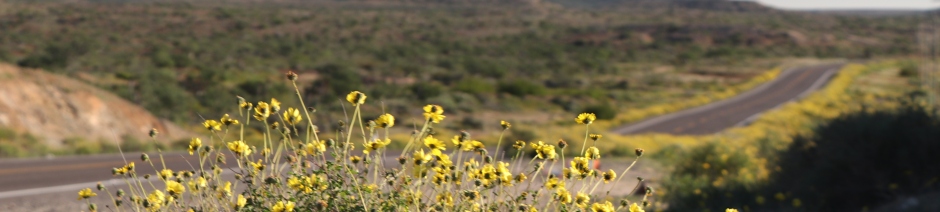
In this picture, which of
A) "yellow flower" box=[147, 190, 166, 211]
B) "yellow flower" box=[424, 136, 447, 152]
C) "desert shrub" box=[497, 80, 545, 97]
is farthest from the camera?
"desert shrub" box=[497, 80, 545, 97]

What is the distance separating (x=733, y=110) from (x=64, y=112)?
32199 millimetres

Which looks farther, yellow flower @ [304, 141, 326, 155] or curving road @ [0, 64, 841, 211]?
curving road @ [0, 64, 841, 211]

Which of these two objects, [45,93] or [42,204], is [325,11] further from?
[42,204]

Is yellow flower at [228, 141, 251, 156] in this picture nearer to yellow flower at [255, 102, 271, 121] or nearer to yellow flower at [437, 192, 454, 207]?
yellow flower at [255, 102, 271, 121]

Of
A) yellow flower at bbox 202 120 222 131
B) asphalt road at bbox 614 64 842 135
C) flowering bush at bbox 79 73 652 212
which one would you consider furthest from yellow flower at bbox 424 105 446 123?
asphalt road at bbox 614 64 842 135

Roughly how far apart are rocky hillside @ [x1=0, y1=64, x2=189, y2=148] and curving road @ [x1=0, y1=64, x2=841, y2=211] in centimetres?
309

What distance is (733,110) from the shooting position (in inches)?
1813

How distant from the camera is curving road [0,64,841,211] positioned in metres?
11.2

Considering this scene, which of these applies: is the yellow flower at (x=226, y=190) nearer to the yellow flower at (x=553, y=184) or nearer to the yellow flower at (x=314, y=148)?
the yellow flower at (x=314, y=148)

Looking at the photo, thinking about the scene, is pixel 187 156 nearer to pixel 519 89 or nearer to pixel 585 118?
pixel 585 118

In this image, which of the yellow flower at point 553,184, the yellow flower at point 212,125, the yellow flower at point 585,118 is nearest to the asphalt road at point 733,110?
the yellow flower at point 553,184

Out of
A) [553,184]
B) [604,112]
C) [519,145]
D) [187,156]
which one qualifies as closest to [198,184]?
[519,145]

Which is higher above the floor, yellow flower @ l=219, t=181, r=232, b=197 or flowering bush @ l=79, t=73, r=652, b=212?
flowering bush @ l=79, t=73, r=652, b=212

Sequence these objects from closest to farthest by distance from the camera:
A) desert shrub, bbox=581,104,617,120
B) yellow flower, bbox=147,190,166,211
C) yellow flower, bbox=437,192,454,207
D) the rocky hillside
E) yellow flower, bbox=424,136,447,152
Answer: yellow flower, bbox=424,136,447,152 < yellow flower, bbox=147,190,166,211 < yellow flower, bbox=437,192,454,207 < the rocky hillside < desert shrub, bbox=581,104,617,120
